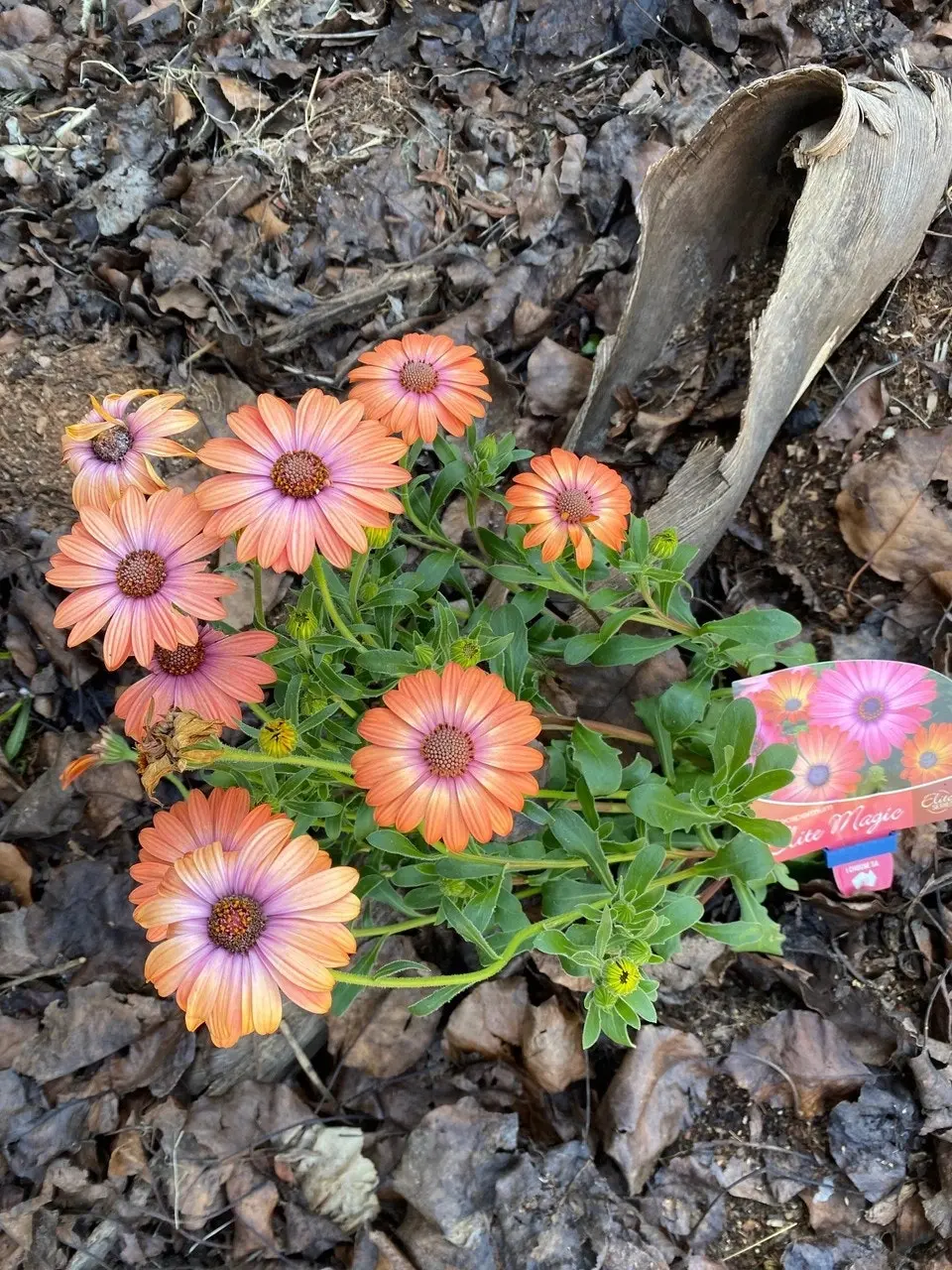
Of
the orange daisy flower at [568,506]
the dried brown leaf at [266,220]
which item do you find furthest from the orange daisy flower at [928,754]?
the dried brown leaf at [266,220]

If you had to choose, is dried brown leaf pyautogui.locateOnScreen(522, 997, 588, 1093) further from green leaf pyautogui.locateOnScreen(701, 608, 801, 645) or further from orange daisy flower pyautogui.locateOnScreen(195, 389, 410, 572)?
orange daisy flower pyautogui.locateOnScreen(195, 389, 410, 572)

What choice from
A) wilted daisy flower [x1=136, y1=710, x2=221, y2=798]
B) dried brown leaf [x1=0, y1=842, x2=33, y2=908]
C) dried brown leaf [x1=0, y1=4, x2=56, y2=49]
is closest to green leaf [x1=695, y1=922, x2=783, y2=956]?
wilted daisy flower [x1=136, y1=710, x2=221, y2=798]

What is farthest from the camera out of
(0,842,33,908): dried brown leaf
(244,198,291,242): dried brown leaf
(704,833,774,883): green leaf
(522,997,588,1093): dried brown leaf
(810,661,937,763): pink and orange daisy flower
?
(244,198,291,242): dried brown leaf

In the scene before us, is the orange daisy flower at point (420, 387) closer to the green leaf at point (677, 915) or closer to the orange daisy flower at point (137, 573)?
the orange daisy flower at point (137, 573)

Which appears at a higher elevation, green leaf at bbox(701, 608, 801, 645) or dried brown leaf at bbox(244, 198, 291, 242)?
dried brown leaf at bbox(244, 198, 291, 242)

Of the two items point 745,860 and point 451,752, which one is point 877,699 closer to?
point 745,860

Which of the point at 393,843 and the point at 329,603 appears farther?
the point at 393,843

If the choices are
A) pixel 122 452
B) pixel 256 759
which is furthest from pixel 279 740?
pixel 122 452
